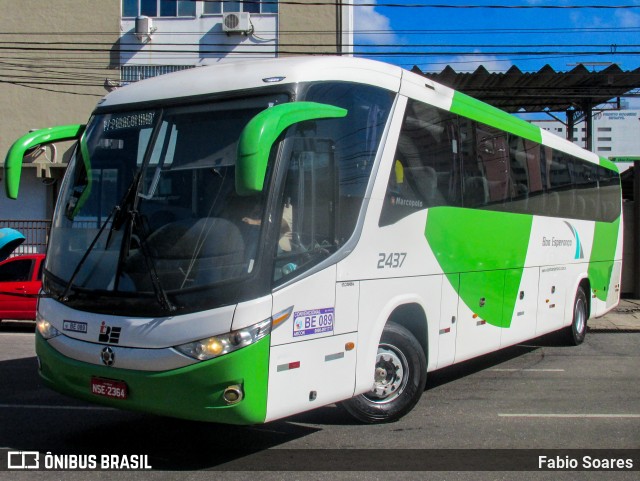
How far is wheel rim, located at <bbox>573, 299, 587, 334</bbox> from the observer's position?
12.0 m

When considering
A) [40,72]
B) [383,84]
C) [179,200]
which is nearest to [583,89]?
[383,84]

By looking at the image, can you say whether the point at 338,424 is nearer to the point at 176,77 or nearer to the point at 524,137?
the point at 176,77

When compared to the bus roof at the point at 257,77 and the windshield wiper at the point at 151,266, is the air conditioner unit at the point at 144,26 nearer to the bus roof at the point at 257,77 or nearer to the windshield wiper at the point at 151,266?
the bus roof at the point at 257,77

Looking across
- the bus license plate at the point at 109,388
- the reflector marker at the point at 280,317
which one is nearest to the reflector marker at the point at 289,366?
the reflector marker at the point at 280,317

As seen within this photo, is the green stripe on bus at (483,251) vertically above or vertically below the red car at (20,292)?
above

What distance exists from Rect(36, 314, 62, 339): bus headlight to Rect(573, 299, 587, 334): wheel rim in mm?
8892

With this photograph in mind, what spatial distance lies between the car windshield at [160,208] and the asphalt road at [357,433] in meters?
1.49

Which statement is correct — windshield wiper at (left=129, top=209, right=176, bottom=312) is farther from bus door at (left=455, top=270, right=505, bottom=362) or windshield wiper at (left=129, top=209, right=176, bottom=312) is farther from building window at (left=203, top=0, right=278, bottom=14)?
building window at (left=203, top=0, right=278, bottom=14)

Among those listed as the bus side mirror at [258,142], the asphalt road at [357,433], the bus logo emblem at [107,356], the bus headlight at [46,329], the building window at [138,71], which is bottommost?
the asphalt road at [357,433]

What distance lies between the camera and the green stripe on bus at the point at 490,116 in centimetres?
814

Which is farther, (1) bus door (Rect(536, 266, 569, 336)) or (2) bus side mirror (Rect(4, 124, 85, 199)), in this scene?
(1) bus door (Rect(536, 266, 569, 336))

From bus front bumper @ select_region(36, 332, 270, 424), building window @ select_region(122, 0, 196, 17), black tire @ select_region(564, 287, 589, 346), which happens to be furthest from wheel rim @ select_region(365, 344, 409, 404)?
building window @ select_region(122, 0, 196, 17)

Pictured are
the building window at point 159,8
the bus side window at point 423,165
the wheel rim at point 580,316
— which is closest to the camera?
the bus side window at point 423,165

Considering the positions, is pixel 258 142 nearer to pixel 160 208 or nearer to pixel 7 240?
pixel 160 208
